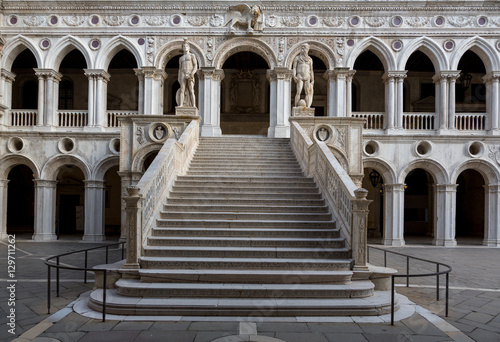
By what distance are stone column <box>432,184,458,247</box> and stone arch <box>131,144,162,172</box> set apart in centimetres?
1177

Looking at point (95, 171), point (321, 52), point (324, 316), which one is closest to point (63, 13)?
point (95, 171)

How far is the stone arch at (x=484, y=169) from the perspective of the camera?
17891 mm

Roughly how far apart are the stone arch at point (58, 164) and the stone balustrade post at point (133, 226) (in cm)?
1160

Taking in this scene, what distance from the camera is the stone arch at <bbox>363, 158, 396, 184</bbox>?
59.5 ft

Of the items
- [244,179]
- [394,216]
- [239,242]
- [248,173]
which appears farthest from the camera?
[394,216]

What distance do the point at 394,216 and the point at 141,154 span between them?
10637mm

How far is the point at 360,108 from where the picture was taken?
72.8 ft

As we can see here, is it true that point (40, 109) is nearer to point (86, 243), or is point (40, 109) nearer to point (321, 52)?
point (86, 243)

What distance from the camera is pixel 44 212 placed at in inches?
719

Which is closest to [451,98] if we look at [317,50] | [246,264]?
[317,50]

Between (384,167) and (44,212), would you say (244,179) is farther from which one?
(44,212)

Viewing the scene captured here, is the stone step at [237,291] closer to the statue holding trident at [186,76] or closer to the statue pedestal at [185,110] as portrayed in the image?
the statue pedestal at [185,110]

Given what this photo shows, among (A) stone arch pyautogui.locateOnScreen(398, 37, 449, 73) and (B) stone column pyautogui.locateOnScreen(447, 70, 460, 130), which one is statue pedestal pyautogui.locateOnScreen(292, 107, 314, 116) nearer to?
(A) stone arch pyautogui.locateOnScreen(398, 37, 449, 73)

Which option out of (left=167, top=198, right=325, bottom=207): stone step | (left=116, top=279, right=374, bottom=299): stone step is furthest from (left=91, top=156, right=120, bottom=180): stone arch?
(left=116, top=279, right=374, bottom=299): stone step
